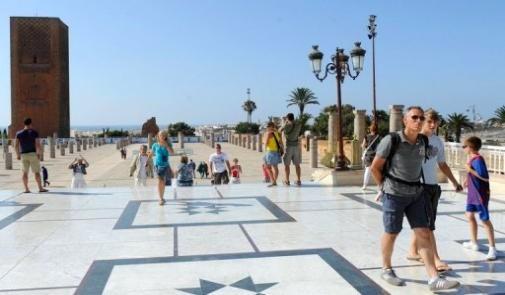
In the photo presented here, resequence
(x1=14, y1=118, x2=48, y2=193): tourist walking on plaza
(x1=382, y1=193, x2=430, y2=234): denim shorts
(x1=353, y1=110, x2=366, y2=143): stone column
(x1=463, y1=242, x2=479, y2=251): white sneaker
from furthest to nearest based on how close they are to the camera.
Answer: (x1=353, y1=110, x2=366, y2=143): stone column → (x1=14, y1=118, x2=48, y2=193): tourist walking on plaza → (x1=463, y1=242, x2=479, y2=251): white sneaker → (x1=382, y1=193, x2=430, y2=234): denim shorts

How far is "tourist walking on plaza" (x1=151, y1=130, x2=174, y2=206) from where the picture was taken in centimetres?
946

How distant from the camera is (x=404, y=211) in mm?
4746

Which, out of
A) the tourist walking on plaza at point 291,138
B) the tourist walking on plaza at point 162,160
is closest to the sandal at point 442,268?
the tourist walking on plaza at point 162,160

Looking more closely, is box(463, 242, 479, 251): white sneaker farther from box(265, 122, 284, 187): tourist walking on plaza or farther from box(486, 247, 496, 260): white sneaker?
box(265, 122, 284, 187): tourist walking on plaza

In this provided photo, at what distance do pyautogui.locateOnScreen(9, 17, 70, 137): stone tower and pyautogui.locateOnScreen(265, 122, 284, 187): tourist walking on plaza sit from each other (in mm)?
73784

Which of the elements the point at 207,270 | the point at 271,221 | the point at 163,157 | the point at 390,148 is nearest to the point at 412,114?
the point at 390,148

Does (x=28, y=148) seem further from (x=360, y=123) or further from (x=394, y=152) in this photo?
(x=360, y=123)

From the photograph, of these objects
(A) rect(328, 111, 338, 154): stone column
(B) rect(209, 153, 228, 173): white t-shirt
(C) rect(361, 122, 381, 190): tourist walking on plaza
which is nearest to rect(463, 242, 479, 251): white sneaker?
(C) rect(361, 122, 381, 190): tourist walking on plaza

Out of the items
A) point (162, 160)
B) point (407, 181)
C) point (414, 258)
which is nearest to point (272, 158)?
point (162, 160)

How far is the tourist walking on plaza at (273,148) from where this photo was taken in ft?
37.8

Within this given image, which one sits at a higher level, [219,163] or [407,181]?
[407,181]

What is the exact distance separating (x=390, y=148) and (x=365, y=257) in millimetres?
1596

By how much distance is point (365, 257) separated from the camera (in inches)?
225

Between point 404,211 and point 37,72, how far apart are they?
81.4m
